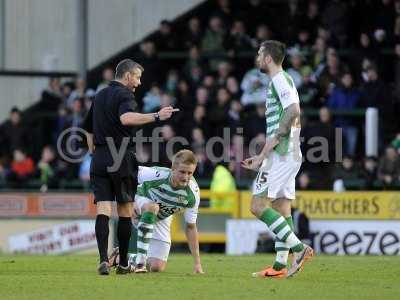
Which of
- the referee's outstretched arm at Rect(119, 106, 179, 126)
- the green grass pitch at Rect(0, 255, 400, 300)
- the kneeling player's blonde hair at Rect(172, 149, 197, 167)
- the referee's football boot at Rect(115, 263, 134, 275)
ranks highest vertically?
the referee's outstretched arm at Rect(119, 106, 179, 126)

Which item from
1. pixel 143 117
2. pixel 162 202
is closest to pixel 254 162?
pixel 143 117

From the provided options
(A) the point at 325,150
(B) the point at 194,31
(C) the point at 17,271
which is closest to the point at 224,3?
(B) the point at 194,31

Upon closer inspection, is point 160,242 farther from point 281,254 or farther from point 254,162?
point 254,162

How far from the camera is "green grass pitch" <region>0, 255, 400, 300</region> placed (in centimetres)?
1009

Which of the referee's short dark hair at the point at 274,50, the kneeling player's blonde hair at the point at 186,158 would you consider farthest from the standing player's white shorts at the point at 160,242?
the referee's short dark hair at the point at 274,50

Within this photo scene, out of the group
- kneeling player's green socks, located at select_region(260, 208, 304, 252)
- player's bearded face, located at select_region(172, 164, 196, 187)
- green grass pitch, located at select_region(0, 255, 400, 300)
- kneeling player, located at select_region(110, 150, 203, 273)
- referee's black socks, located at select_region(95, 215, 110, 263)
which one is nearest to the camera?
green grass pitch, located at select_region(0, 255, 400, 300)

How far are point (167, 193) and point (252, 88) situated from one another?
11.4m

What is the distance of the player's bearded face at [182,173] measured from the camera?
1193 cm

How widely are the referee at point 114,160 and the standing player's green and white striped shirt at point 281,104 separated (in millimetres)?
1329

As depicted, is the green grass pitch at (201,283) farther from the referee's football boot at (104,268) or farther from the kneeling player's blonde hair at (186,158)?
the kneeling player's blonde hair at (186,158)

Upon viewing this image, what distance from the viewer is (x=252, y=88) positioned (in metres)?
23.6

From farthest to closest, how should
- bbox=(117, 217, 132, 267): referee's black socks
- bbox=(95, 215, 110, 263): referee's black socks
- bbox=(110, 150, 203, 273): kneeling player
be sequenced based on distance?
bbox=(110, 150, 203, 273): kneeling player < bbox=(117, 217, 132, 267): referee's black socks < bbox=(95, 215, 110, 263): referee's black socks

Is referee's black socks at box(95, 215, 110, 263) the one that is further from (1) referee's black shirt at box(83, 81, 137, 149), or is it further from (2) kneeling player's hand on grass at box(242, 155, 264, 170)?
(2) kneeling player's hand on grass at box(242, 155, 264, 170)

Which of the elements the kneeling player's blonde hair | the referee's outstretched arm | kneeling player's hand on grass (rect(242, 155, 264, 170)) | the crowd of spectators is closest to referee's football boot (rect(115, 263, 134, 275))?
the kneeling player's blonde hair
